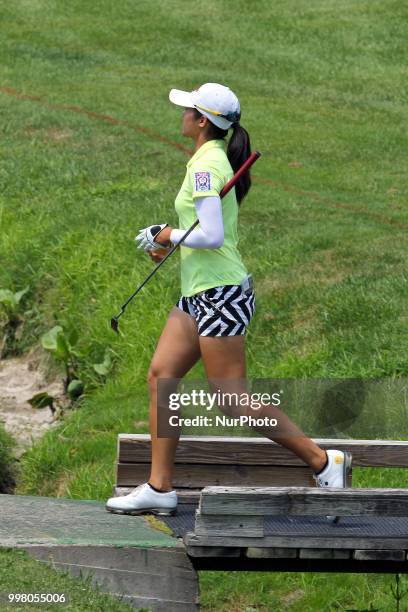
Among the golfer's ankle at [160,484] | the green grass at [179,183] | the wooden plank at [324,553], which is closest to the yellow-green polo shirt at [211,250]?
the golfer's ankle at [160,484]

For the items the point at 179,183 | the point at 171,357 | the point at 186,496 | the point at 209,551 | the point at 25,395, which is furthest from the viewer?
the point at 179,183

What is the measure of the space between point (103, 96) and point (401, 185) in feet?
19.6

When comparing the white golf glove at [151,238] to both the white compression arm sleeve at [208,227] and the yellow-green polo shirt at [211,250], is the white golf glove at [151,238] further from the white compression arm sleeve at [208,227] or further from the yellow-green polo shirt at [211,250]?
the white compression arm sleeve at [208,227]

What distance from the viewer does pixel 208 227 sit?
543 cm

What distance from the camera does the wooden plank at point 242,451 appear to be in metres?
6.27

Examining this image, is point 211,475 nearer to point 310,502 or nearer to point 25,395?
point 310,502

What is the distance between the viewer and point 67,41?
2302 centimetres

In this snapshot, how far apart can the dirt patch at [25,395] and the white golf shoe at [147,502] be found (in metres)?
5.16

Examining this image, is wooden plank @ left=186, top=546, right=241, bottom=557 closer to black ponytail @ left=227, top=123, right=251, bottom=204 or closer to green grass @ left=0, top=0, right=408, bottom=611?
black ponytail @ left=227, top=123, right=251, bottom=204

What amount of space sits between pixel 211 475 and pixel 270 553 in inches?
36.7

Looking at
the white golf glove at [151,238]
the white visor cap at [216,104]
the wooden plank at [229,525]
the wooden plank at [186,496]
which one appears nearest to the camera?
the wooden plank at [229,525]

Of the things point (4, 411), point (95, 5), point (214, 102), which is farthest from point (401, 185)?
point (95, 5)

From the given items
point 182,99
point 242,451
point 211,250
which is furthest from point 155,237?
point 242,451

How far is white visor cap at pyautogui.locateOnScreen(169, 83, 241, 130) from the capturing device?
5.65 m
